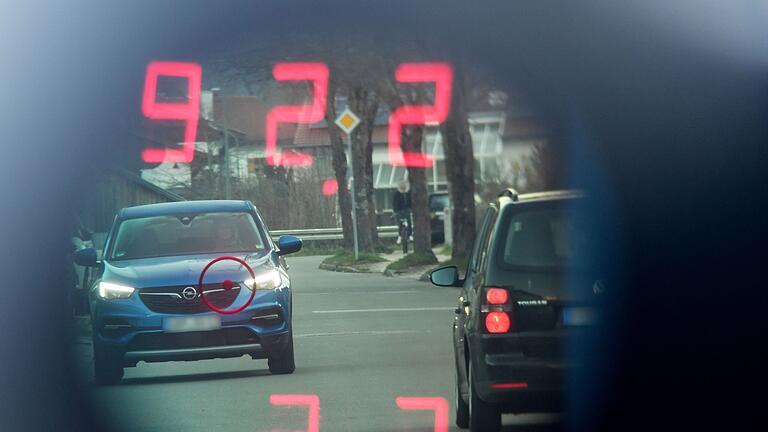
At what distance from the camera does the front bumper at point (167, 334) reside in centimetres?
1205

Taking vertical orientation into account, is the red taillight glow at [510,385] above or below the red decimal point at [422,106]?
below

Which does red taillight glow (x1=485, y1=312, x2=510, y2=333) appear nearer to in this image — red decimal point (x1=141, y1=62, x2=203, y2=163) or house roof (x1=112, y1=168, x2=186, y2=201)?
red decimal point (x1=141, y1=62, x2=203, y2=163)

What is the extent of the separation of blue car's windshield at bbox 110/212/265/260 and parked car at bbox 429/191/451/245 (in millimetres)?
18219

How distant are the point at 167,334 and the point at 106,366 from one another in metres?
0.62

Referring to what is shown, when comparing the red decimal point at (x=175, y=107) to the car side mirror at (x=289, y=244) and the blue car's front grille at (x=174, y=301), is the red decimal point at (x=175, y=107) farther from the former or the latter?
the blue car's front grille at (x=174, y=301)

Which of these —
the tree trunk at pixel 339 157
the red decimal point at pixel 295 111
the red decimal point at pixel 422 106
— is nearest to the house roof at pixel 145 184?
the red decimal point at pixel 295 111

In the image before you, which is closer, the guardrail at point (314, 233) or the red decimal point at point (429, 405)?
the red decimal point at point (429, 405)

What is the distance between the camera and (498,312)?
8.02 meters

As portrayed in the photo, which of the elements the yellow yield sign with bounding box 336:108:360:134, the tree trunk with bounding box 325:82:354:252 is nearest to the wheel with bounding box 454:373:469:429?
the tree trunk with bounding box 325:82:354:252

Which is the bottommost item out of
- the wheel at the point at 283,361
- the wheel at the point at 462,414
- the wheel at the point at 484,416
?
the wheel at the point at 283,361

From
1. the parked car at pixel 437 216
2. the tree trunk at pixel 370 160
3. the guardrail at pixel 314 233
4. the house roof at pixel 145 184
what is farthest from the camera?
the parked car at pixel 437 216

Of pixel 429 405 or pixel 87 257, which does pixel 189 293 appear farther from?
pixel 429 405

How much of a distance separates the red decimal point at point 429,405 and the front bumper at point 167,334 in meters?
1.92

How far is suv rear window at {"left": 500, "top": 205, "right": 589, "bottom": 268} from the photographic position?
8047mm
